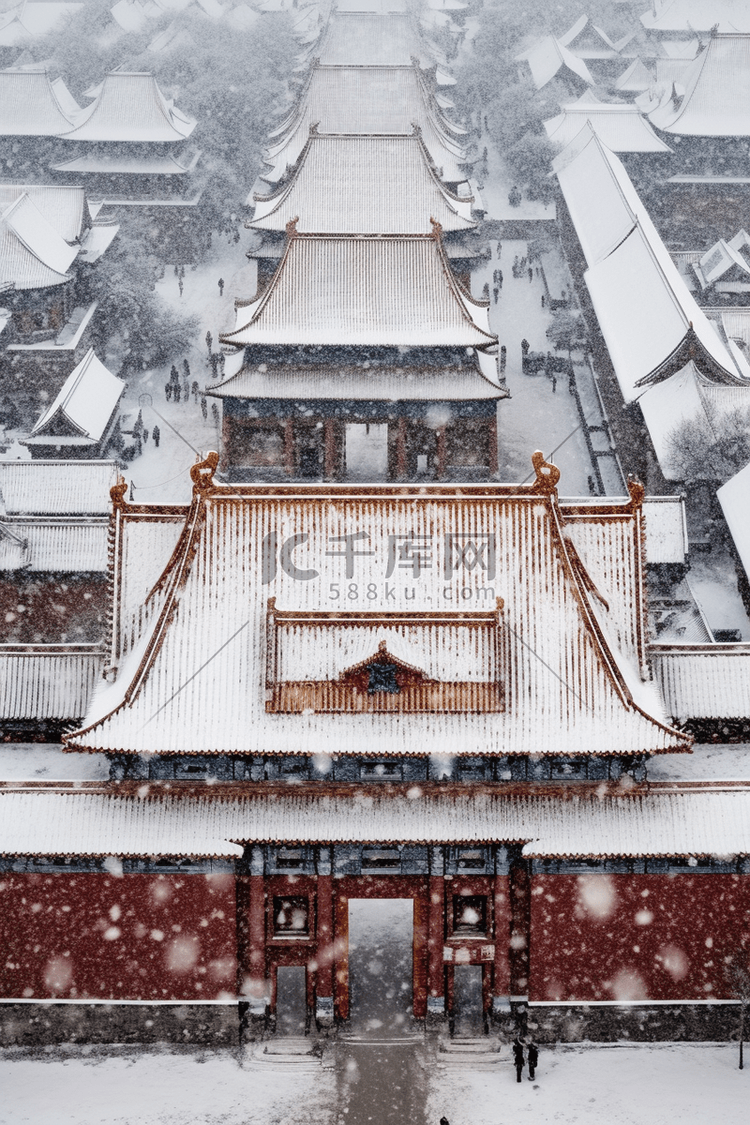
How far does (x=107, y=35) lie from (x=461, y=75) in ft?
101

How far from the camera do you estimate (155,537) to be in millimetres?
27312

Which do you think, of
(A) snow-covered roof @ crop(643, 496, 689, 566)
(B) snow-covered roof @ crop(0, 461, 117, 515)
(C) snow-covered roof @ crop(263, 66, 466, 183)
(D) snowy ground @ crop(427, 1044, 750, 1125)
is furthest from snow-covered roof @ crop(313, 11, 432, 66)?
(D) snowy ground @ crop(427, 1044, 750, 1125)

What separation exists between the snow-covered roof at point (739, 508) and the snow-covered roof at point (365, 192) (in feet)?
62.9

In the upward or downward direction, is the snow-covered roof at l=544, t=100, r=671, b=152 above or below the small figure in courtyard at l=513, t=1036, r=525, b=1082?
above

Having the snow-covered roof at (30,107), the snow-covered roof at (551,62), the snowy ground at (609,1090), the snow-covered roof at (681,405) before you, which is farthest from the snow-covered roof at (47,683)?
the snow-covered roof at (551,62)

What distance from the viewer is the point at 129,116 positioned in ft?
243

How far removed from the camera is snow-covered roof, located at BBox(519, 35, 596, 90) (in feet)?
284

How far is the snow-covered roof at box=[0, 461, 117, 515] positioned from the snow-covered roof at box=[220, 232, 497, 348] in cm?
649

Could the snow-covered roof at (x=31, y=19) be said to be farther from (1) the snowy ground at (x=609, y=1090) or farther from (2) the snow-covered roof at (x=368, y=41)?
(1) the snowy ground at (x=609, y=1090)

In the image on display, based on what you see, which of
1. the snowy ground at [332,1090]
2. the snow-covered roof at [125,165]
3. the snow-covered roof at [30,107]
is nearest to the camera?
the snowy ground at [332,1090]

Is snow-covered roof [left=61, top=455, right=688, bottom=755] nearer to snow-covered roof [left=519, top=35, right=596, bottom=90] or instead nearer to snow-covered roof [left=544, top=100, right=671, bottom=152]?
snow-covered roof [left=544, top=100, right=671, bottom=152]

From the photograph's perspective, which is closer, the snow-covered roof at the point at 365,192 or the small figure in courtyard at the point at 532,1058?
the small figure in courtyard at the point at 532,1058

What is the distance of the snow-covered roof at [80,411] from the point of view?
47469mm

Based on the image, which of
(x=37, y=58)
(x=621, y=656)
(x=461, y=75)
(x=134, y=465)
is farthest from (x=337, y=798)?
(x=37, y=58)
